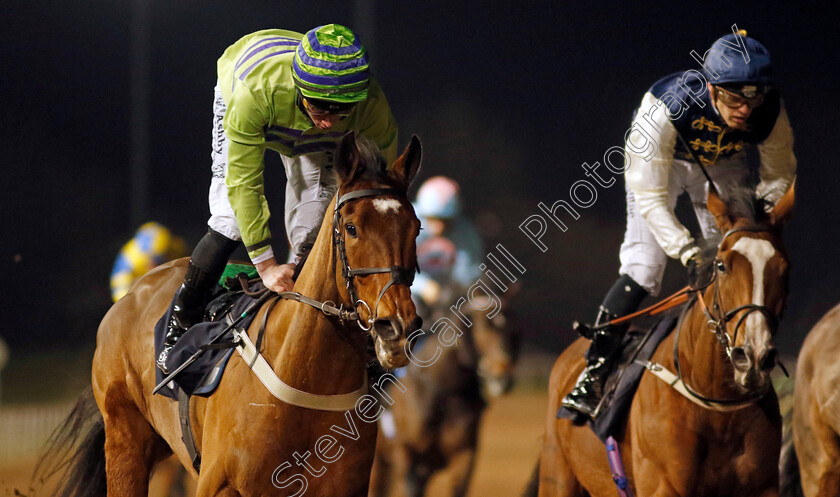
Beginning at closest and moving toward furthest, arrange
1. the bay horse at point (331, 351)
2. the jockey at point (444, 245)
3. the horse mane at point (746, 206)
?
1. the bay horse at point (331, 351)
2. the horse mane at point (746, 206)
3. the jockey at point (444, 245)

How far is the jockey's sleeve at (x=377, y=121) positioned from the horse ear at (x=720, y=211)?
2.87 feet

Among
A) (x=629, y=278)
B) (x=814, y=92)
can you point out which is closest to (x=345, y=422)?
(x=629, y=278)

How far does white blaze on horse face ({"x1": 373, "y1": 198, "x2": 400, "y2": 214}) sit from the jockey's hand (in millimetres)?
401

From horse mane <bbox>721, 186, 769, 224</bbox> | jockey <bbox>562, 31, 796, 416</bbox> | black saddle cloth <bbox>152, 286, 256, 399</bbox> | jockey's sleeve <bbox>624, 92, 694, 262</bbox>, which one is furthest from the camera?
jockey's sleeve <bbox>624, 92, 694, 262</bbox>

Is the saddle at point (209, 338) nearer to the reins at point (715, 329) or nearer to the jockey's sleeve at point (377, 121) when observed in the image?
the jockey's sleeve at point (377, 121)

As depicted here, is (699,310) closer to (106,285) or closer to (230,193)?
(230,193)

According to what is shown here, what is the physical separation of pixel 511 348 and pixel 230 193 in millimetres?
2050

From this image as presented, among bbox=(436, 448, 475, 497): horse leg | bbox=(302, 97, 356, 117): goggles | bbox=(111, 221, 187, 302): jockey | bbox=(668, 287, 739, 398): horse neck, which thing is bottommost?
bbox=(436, 448, 475, 497): horse leg

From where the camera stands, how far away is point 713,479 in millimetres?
2477

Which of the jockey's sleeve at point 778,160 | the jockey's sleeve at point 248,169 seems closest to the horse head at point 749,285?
the jockey's sleeve at point 778,160

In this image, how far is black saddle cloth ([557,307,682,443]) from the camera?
2.76 m

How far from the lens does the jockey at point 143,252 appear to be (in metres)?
4.11

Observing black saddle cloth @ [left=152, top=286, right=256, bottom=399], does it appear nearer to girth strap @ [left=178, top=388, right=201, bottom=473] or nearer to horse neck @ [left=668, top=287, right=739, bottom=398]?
girth strap @ [left=178, top=388, right=201, bottom=473]

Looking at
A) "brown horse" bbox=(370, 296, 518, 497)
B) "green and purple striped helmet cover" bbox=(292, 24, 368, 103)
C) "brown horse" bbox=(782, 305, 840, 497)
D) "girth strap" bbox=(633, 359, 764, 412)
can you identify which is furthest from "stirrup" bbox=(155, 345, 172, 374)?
"brown horse" bbox=(782, 305, 840, 497)
